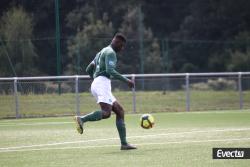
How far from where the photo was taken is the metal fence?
29656 millimetres

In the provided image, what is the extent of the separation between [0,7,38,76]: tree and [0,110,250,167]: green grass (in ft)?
48.8

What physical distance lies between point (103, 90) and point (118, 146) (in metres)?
1.10

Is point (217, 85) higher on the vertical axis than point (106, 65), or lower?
higher

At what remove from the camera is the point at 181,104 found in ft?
112

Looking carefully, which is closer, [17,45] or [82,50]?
[17,45]

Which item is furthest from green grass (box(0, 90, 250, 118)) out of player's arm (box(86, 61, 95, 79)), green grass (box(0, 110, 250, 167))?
player's arm (box(86, 61, 95, 79))

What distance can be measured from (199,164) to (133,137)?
18.6 ft

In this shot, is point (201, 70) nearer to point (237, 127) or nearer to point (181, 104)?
point (181, 104)

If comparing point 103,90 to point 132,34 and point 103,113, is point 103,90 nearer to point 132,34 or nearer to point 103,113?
point 103,113

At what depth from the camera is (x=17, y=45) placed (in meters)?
37.5

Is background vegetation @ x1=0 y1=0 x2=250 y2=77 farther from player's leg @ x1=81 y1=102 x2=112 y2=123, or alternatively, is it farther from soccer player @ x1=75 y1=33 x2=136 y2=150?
player's leg @ x1=81 y1=102 x2=112 y2=123

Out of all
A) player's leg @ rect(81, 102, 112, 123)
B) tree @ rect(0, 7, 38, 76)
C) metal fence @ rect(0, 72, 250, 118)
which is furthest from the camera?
tree @ rect(0, 7, 38, 76)

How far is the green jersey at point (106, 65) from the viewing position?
1478 cm

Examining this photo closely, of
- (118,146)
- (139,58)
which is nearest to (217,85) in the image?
(139,58)
